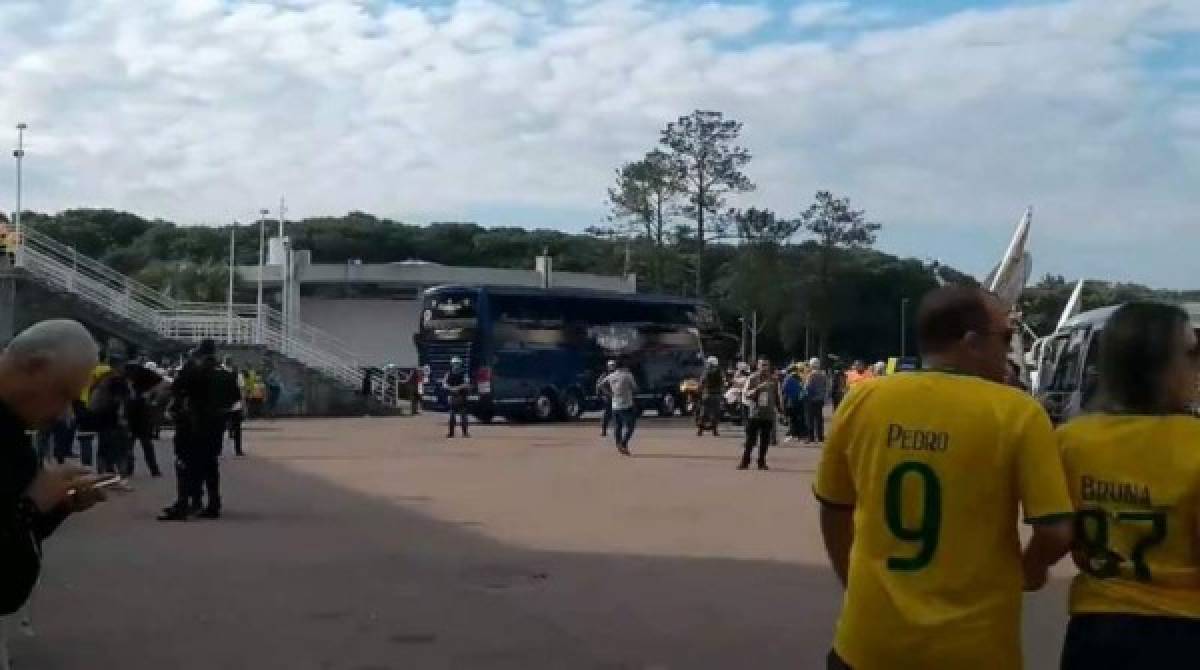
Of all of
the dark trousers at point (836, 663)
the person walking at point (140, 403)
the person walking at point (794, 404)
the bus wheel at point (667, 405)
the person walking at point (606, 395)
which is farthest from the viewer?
the bus wheel at point (667, 405)

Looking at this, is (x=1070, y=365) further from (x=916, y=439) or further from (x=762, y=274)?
(x=762, y=274)

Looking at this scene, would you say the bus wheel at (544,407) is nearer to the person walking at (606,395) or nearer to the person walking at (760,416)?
the person walking at (606,395)

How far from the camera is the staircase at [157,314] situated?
4341 cm

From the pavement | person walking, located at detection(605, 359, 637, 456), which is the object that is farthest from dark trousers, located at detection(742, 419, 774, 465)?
person walking, located at detection(605, 359, 637, 456)

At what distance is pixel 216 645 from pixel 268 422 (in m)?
32.9

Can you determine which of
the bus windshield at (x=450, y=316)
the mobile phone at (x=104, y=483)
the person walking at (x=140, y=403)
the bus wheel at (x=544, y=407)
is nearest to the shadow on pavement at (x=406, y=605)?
the mobile phone at (x=104, y=483)

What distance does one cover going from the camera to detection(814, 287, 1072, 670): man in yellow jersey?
143 inches

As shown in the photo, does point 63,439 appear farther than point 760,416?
No

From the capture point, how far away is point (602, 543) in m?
13.3

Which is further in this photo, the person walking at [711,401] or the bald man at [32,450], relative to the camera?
the person walking at [711,401]

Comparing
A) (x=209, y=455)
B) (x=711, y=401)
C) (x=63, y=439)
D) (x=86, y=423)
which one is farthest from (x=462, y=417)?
(x=209, y=455)

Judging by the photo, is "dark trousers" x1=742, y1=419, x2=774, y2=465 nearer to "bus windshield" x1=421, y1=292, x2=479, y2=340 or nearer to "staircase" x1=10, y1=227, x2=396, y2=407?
"bus windshield" x1=421, y1=292, x2=479, y2=340

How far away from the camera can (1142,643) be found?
3617mm

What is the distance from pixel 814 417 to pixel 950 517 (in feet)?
90.5
